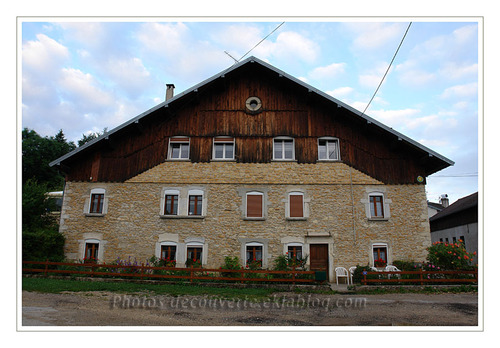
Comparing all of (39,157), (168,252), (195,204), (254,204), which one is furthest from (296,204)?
(39,157)

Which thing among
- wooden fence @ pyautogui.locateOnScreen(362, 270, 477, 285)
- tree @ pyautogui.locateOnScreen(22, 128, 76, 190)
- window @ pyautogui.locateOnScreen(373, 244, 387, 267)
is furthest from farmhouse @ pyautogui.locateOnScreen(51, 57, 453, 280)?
tree @ pyautogui.locateOnScreen(22, 128, 76, 190)

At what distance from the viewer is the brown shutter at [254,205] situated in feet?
49.6

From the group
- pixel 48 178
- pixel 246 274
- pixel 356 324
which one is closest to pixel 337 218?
pixel 246 274

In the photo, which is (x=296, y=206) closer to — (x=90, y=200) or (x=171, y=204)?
(x=171, y=204)

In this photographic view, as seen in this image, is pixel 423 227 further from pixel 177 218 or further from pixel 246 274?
pixel 177 218

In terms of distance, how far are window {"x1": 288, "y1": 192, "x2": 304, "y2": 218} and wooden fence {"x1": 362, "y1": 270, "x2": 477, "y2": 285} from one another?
385 centimetres

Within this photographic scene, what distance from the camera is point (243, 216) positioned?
14977 mm

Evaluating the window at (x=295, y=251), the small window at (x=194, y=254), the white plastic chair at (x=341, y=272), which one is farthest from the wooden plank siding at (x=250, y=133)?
the white plastic chair at (x=341, y=272)

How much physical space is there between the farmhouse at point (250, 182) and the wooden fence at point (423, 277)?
1.30 meters

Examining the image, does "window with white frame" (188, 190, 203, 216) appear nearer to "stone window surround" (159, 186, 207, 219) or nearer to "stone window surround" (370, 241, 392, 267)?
"stone window surround" (159, 186, 207, 219)

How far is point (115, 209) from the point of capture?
15.1 meters

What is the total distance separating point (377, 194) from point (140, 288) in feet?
35.6

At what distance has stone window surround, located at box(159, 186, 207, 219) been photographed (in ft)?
49.2
